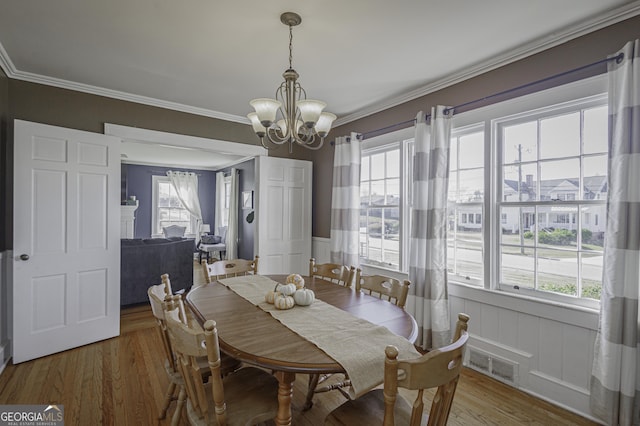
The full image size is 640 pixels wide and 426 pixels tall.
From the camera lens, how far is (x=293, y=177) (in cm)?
439

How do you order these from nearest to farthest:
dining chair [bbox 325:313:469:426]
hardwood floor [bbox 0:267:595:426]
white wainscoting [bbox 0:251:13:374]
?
1. dining chair [bbox 325:313:469:426]
2. hardwood floor [bbox 0:267:595:426]
3. white wainscoting [bbox 0:251:13:374]

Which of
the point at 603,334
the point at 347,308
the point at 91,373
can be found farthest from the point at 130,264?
the point at 603,334

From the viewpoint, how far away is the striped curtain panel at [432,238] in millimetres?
2754

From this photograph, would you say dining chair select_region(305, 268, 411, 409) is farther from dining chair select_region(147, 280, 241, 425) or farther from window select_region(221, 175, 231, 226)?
window select_region(221, 175, 231, 226)

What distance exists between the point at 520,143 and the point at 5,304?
470 centimetres

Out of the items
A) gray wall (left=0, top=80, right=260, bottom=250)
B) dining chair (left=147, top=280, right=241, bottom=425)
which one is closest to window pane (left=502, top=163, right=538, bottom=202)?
dining chair (left=147, top=280, right=241, bottom=425)

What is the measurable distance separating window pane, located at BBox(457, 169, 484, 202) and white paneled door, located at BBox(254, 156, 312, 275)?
2219mm

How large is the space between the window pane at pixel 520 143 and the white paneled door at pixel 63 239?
373cm

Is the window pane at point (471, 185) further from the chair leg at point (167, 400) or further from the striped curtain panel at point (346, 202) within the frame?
the chair leg at point (167, 400)

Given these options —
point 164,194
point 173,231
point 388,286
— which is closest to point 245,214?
point 173,231

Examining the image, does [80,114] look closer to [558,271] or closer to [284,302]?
[284,302]

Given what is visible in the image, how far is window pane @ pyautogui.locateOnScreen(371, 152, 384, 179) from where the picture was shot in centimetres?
370

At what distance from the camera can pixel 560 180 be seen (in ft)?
7.45

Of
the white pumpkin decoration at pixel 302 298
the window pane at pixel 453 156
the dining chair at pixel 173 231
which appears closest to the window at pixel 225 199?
the dining chair at pixel 173 231
